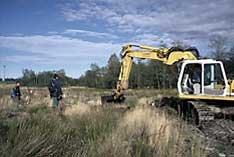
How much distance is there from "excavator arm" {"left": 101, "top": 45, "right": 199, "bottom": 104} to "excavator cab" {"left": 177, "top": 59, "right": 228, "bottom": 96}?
5.44 feet

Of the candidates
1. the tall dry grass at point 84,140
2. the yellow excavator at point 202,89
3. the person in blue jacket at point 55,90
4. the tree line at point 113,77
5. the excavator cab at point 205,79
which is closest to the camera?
the tall dry grass at point 84,140

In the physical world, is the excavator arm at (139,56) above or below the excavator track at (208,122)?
above

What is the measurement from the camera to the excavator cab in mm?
15336

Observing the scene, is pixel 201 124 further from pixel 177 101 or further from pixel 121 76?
pixel 121 76

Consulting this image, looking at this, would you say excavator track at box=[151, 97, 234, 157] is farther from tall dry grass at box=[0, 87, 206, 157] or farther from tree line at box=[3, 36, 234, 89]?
tree line at box=[3, 36, 234, 89]

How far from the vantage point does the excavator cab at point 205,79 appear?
50.3 feet

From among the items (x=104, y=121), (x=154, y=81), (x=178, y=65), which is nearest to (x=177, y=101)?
(x=178, y=65)

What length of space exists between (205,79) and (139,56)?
4.61 metres

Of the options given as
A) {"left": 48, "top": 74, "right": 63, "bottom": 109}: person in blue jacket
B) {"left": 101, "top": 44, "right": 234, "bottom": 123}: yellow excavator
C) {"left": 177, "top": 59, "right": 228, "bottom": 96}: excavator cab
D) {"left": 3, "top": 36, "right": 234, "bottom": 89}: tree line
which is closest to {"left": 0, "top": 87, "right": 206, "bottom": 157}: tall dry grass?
{"left": 101, "top": 44, "right": 234, "bottom": 123}: yellow excavator

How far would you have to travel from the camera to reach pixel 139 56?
19266 millimetres

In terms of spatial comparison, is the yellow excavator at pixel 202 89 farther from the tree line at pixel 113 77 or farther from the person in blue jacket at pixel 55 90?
the tree line at pixel 113 77

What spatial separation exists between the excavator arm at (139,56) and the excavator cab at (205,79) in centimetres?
166

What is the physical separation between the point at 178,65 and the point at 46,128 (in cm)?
1159

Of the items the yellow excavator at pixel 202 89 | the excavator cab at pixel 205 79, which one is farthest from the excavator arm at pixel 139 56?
the excavator cab at pixel 205 79
